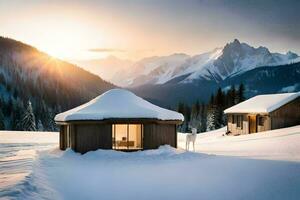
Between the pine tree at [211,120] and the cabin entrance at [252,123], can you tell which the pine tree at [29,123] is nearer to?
the pine tree at [211,120]

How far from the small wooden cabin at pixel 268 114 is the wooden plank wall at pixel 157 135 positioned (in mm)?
15542

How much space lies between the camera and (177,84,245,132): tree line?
65.2 metres

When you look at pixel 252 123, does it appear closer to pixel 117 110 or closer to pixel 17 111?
pixel 117 110

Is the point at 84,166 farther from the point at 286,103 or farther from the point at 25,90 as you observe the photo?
the point at 25,90

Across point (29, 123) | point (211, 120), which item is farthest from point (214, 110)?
point (29, 123)

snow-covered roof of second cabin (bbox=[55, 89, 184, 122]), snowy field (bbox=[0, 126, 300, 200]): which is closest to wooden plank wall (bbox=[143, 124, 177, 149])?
snow-covered roof of second cabin (bbox=[55, 89, 184, 122])

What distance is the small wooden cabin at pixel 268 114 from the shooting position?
36375 millimetres

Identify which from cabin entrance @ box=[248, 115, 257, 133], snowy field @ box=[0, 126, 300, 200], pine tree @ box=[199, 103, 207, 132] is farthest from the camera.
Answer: pine tree @ box=[199, 103, 207, 132]

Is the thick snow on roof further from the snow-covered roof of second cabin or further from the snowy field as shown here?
the snowy field

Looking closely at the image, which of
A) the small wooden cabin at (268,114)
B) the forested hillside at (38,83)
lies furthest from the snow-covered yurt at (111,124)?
the forested hillside at (38,83)

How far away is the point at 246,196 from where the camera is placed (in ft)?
37.5

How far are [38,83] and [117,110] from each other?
137m

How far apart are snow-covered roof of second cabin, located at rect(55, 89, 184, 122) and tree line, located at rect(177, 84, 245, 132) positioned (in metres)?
41.1

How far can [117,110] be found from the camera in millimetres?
22719
